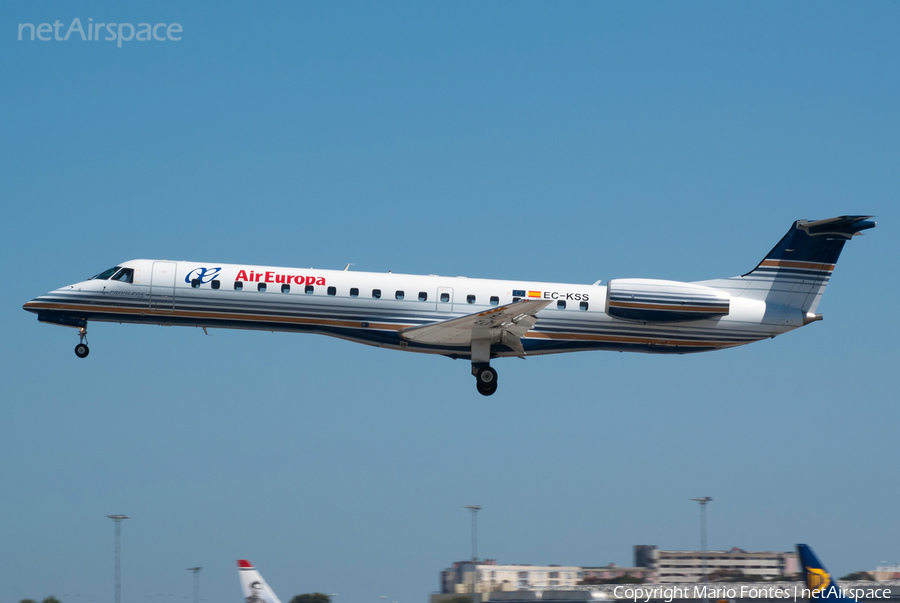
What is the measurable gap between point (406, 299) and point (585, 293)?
538 cm

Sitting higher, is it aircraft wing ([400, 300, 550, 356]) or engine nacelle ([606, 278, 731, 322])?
engine nacelle ([606, 278, 731, 322])

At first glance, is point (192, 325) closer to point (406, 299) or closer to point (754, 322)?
point (406, 299)

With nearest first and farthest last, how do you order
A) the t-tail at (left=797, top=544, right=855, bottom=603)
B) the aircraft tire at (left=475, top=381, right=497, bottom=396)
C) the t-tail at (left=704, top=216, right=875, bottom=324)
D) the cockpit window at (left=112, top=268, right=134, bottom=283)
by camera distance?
1. the t-tail at (left=797, top=544, right=855, bottom=603)
2. the cockpit window at (left=112, top=268, right=134, bottom=283)
3. the aircraft tire at (left=475, top=381, right=497, bottom=396)
4. the t-tail at (left=704, top=216, right=875, bottom=324)

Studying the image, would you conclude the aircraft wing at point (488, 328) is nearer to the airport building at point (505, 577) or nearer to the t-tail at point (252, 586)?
the t-tail at point (252, 586)

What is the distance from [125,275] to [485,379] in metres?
11.2

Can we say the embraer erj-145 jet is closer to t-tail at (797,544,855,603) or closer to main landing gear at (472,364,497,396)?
main landing gear at (472,364,497,396)

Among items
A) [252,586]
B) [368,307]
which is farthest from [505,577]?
[368,307]

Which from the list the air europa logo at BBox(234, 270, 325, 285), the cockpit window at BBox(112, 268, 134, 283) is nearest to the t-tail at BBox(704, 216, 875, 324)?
the air europa logo at BBox(234, 270, 325, 285)

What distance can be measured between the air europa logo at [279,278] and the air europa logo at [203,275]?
69 cm

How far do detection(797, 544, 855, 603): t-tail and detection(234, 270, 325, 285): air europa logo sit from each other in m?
15.4

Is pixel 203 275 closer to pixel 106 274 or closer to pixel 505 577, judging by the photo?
pixel 106 274

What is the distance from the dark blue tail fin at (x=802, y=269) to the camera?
29188 millimetres

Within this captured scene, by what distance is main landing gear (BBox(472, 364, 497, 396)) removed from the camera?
93.5ft

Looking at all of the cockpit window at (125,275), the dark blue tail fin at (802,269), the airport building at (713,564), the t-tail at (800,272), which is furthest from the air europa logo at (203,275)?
the airport building at (713,564)
